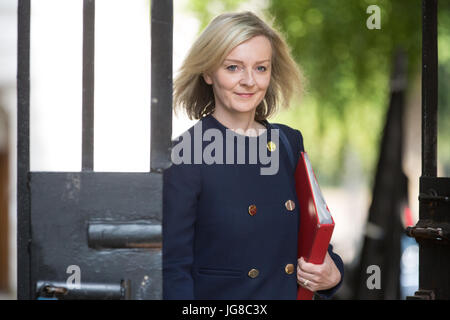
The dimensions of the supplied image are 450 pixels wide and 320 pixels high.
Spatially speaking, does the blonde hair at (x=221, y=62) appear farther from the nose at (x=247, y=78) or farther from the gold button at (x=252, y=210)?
the gold button at (x=252, y=210)

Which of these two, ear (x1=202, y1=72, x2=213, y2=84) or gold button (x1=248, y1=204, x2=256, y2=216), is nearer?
gold button (x1=248, y1=204, x2=256, y2=216)

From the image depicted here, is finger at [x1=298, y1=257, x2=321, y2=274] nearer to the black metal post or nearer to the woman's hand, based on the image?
the woman's hand

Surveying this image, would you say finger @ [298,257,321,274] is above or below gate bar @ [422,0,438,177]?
below

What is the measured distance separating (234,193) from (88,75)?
0.64 m

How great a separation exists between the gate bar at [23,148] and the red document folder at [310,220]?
934mm

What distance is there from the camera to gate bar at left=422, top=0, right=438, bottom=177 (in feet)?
7.37

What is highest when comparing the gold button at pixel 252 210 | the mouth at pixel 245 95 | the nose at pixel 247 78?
the nose at pixel 247 78

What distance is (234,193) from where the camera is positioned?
84.3 inches

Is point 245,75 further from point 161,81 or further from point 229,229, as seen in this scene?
point 229,229

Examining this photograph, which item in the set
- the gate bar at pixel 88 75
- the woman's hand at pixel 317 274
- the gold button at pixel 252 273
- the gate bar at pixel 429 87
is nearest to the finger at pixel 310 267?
the woman's hand at pixel 317 274

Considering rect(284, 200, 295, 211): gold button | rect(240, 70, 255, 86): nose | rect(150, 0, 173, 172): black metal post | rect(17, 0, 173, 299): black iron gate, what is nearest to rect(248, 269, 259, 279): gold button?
rect(284, 200, 295, 211): gold button

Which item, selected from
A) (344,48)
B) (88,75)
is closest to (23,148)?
(88,75)

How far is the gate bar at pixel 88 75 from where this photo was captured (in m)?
1.90

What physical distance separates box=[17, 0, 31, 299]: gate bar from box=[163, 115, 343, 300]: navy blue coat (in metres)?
0.43
